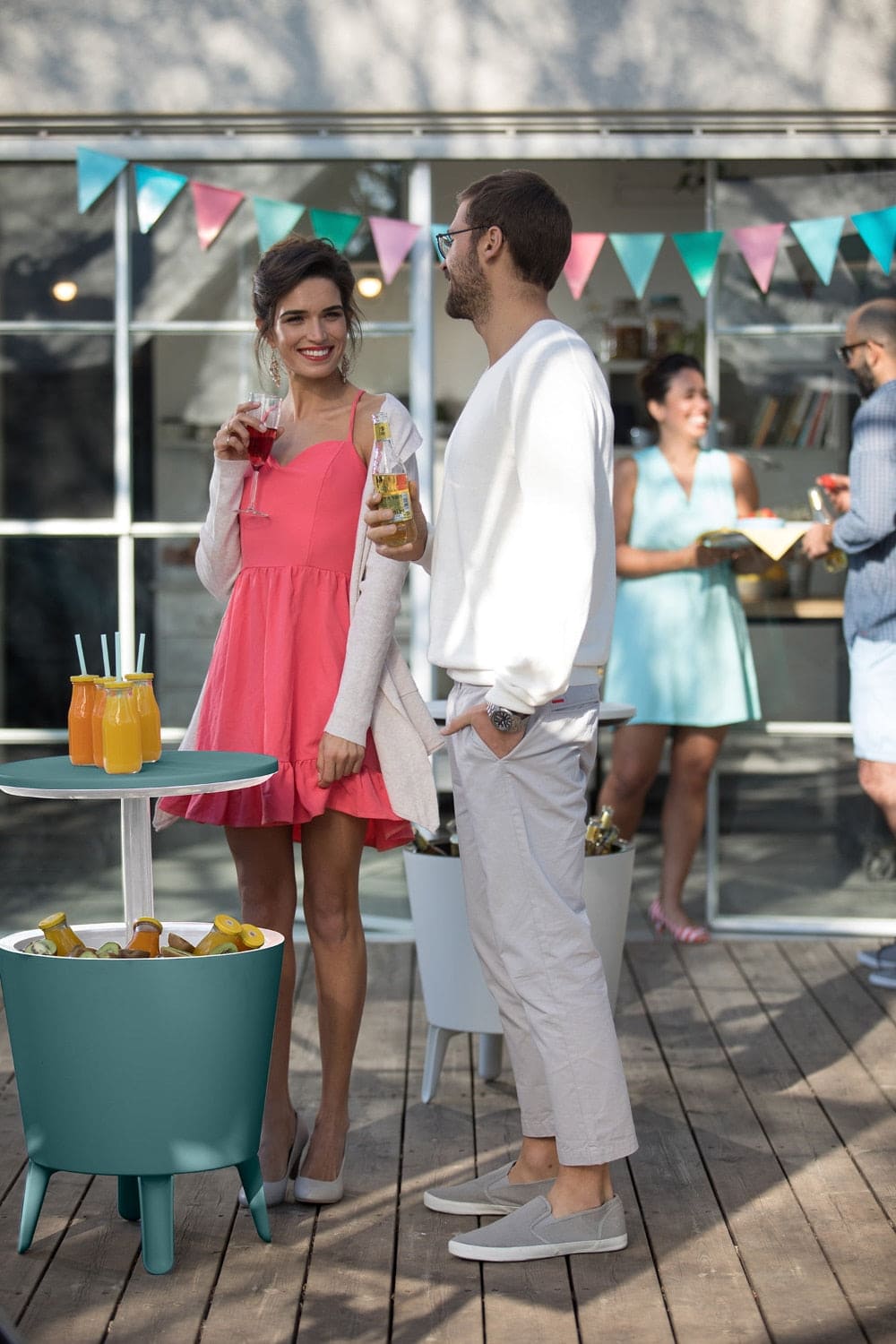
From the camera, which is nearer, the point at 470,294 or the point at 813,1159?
the point at 470,294

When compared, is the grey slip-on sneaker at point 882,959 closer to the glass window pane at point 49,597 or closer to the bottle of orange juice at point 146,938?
the glass window pane at point 49,597

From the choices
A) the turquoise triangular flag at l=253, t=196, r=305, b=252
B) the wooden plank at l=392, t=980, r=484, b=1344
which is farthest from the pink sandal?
the turquoise triangular flag at l=253, t=196, r=305, b=252

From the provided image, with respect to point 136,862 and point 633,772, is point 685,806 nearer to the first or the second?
point 633,772

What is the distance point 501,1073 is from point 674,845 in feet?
4.61

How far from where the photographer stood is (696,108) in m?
4.55

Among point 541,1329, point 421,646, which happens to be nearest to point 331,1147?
point 541,1329

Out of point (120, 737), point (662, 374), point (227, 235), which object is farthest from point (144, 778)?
point (662, 374)

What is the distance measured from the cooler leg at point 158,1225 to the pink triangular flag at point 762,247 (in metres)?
3.20

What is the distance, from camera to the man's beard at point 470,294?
2.59 metres

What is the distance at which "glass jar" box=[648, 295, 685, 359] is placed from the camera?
6.70 meters

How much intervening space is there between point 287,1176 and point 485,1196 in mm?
356

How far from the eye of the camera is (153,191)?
4547 mm

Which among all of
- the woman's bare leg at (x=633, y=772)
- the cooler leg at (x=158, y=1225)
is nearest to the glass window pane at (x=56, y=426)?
the woman's bare leg at (x=633, y=772)

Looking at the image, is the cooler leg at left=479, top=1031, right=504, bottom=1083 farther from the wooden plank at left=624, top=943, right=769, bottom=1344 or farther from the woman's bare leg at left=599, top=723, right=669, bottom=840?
the woman's bare leg at left=599, top=723, right=669, bottom=840
